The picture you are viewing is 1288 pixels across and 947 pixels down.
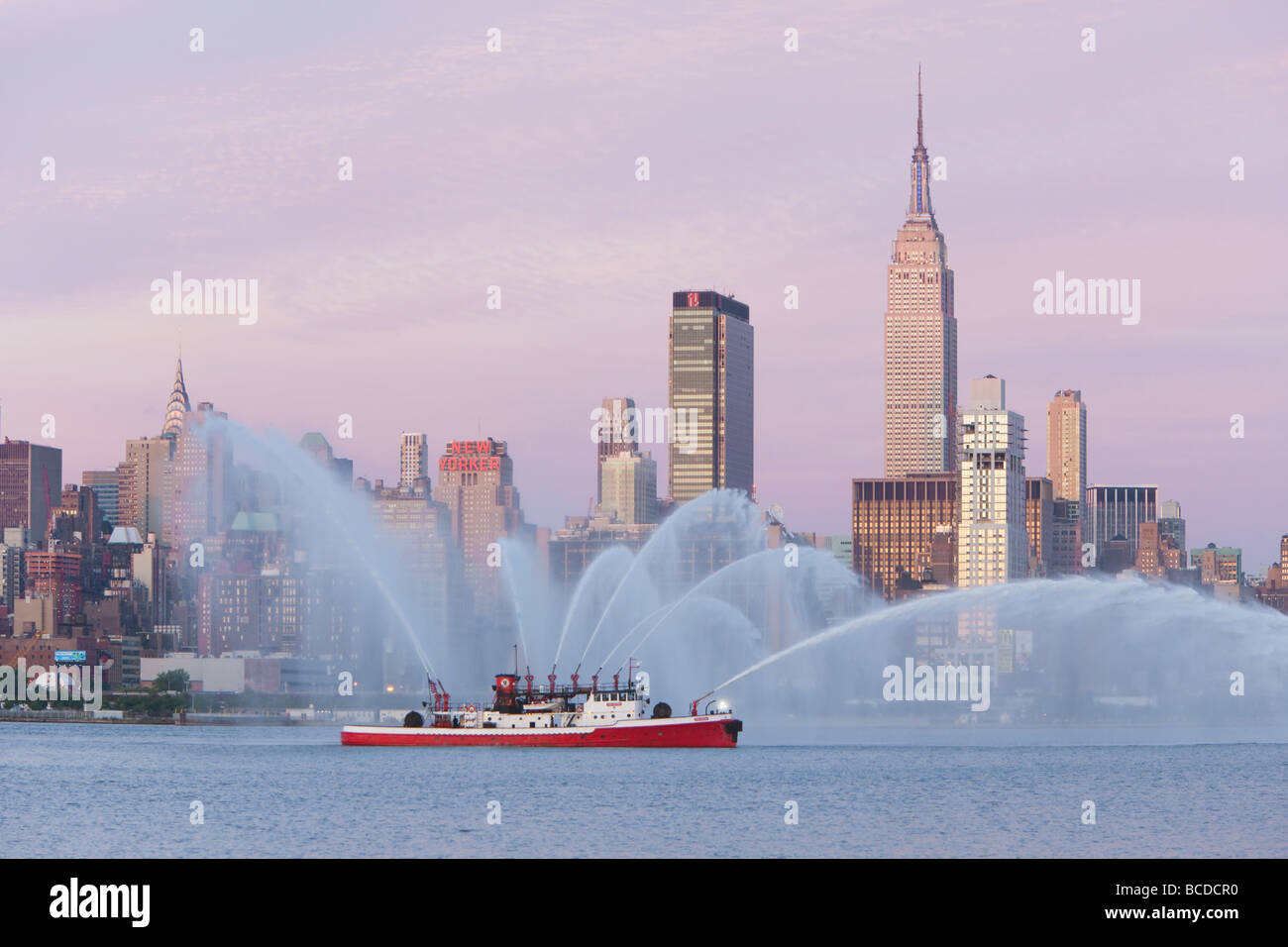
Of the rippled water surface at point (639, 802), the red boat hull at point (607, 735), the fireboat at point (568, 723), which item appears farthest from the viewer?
the fireboat at point (568, 723)

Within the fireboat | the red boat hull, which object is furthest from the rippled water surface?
the fireboat

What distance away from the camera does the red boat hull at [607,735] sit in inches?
3565

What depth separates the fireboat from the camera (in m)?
91.0

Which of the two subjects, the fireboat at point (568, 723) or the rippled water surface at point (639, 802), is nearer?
the rippled water surface at point (639, 802)

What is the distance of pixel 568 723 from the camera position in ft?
303

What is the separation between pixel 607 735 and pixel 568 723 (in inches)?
118

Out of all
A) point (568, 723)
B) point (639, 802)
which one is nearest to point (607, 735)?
point (568, 723)

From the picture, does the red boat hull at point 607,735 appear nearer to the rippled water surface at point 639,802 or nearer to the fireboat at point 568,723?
the fireboat at point 568,723

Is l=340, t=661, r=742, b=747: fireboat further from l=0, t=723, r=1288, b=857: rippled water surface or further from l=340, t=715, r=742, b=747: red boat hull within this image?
l=0, t=723, r=1288, b=857: rippled water surface

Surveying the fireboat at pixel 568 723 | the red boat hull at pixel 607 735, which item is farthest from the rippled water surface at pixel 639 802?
the fireboat at pixel 568 723
